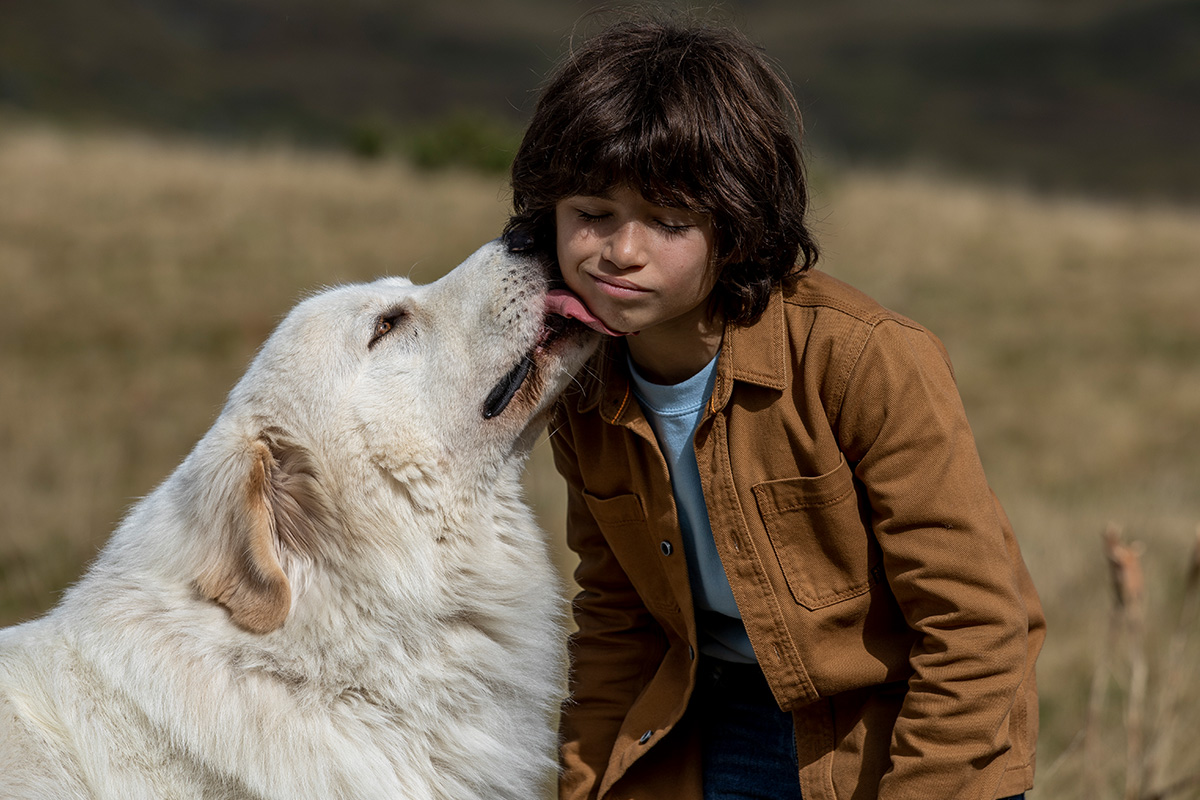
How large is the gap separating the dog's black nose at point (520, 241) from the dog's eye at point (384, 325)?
12.8 inches

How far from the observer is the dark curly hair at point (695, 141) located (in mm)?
2064

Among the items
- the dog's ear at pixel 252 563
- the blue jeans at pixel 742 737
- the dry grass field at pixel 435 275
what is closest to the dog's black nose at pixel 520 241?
the dog's ear at pixel 252 563

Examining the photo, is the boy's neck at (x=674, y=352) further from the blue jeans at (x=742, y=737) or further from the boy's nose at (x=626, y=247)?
the blue jeans at (x=742, y=737)

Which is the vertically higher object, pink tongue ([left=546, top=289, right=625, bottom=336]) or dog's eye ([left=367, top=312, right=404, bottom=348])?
pink tongue ([left=546, top=289, right=625, bottom=336])

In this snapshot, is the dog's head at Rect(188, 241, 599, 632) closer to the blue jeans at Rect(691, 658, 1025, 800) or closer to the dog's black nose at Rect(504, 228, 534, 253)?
the dog's black nose at Rect(504, 228, 534, 253)

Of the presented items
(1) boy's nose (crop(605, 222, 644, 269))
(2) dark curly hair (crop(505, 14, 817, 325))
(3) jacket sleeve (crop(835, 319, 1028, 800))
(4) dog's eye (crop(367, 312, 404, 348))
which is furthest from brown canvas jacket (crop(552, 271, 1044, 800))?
(4) dog's eye (crop(367, 312, 404, 348))

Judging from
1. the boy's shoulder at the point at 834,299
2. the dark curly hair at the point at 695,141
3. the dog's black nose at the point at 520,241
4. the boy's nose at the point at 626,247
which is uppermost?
the dark curly hair at the point at 695,141

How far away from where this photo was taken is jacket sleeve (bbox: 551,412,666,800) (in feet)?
8.72

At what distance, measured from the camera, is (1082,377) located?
9.62 metres

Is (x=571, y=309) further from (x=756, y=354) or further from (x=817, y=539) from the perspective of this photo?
(x=817, y=539)

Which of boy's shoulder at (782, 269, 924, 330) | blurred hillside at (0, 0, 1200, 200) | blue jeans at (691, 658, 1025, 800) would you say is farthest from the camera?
blurred hillside at (0, 0, 1200, 200)

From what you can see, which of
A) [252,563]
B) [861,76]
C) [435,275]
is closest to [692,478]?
[252,563]

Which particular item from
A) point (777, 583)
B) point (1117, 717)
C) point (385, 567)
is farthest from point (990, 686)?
point (1117, 717)

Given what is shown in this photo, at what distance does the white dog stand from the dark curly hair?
1.06ft
